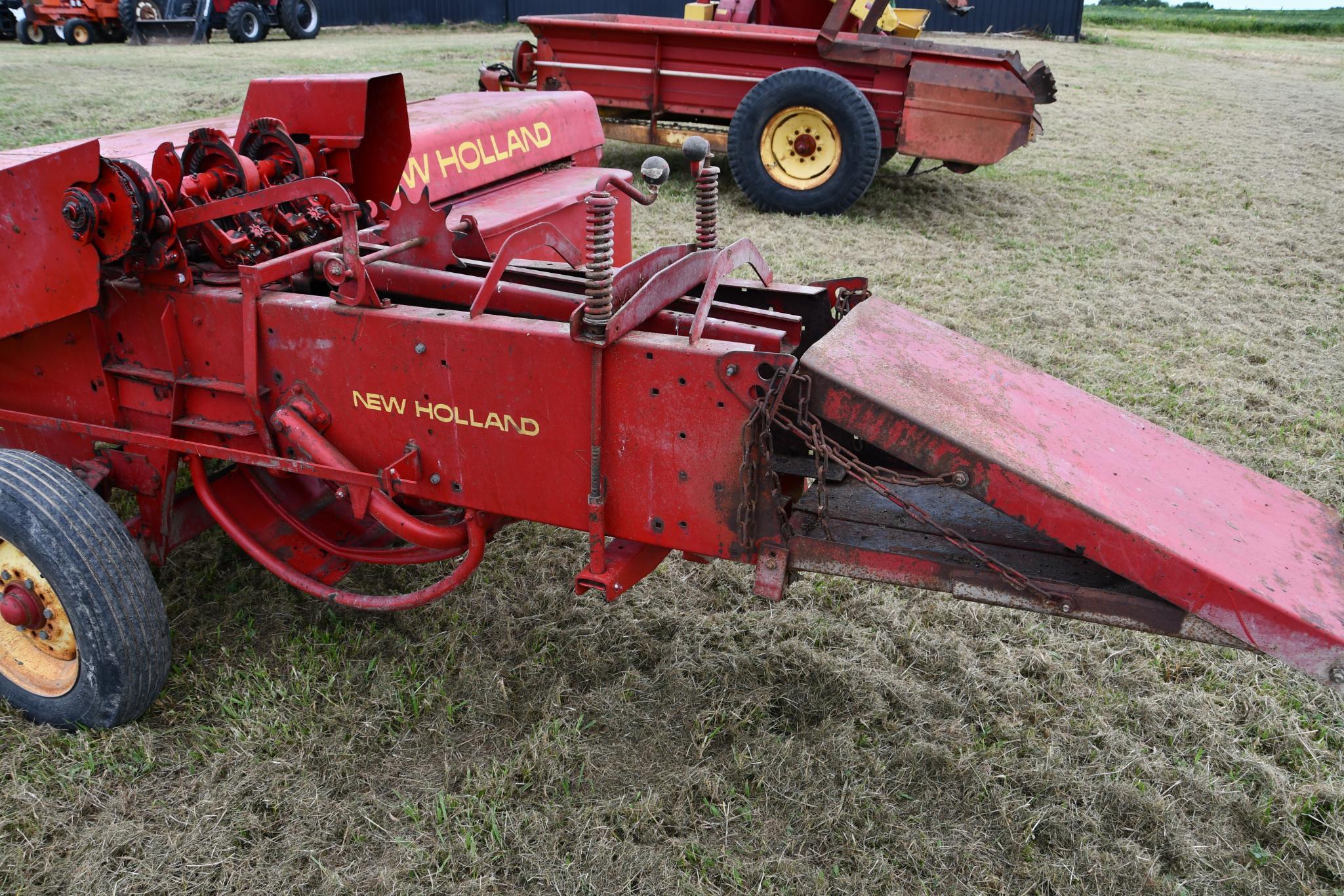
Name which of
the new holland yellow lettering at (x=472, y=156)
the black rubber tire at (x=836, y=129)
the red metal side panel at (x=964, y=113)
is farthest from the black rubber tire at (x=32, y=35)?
the new holland yellow lettering at (x=472, y=156)

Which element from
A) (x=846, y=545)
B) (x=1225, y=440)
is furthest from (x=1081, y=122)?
(x=846, y=545)

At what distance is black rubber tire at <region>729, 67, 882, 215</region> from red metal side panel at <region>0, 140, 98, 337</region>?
588 cm

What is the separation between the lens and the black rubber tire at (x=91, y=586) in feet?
7.89

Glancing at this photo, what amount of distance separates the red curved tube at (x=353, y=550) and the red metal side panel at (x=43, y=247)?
2.14 feet

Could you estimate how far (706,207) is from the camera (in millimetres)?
2436

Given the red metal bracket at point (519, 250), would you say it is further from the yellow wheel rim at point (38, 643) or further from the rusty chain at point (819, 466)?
the yellow wheel rim at point (38, 643)

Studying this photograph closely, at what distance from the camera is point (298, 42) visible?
1808 cm

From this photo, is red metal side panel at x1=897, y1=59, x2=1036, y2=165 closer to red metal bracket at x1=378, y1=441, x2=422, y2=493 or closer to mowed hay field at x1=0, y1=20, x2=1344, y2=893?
mowed hay field at x1=0, y1=20, x2=1344, y2=893

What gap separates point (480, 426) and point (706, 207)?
0.77 meters

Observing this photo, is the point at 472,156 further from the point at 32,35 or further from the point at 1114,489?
the point at 32,35

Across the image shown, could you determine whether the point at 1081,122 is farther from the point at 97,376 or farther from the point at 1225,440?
the point at 97,376

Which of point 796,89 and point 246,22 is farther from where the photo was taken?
point 246,22

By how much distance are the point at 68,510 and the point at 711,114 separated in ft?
21.6

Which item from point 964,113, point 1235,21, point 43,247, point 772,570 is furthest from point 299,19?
point 1235,21
